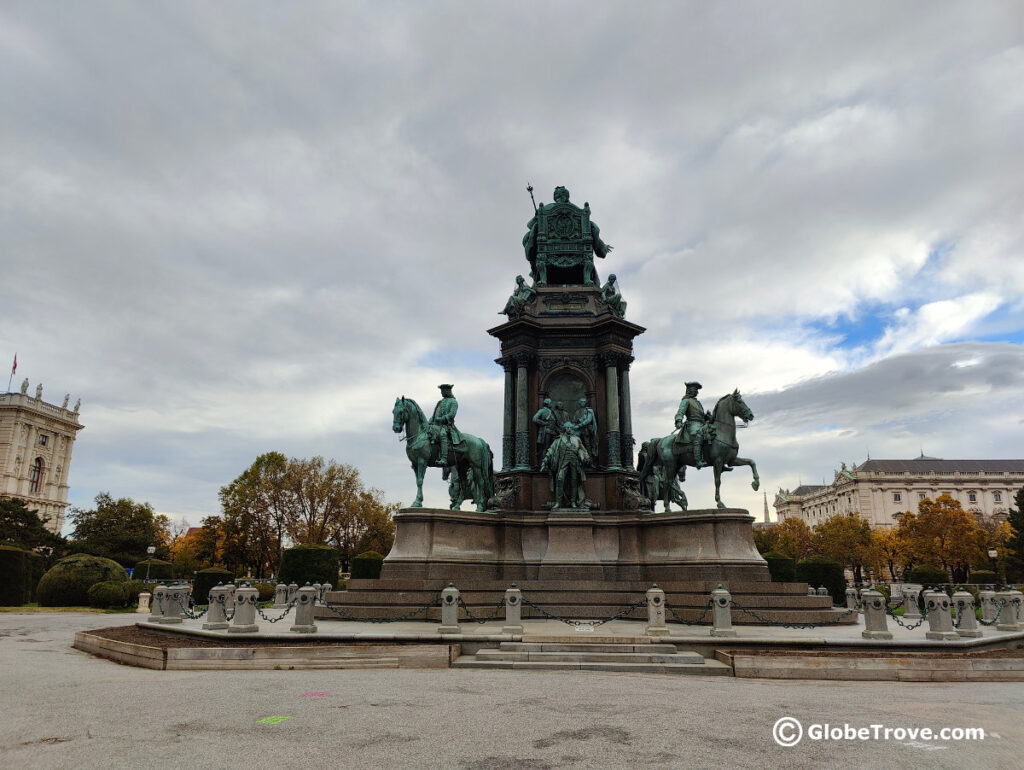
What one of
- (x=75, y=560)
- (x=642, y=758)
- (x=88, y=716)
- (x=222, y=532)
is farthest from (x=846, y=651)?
(x=222, y=532)

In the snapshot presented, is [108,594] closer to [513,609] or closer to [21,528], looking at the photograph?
[513,609]

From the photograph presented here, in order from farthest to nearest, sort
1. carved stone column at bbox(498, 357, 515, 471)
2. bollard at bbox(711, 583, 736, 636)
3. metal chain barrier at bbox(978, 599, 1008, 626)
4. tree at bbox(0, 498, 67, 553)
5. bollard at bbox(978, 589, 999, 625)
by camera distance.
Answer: tree at bbox(0, 498, 67, 553)
carved stone column at bbox(498, 357, 515, 471)
bollard at bbox(978, 589, 999, 625)
metal chain barrier at bbox(978, 599, 1008, 626)
bollard at bbox(711, 583, 736, 636)

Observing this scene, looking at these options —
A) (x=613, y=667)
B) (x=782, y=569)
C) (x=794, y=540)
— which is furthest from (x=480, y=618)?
(x=794, y=540)

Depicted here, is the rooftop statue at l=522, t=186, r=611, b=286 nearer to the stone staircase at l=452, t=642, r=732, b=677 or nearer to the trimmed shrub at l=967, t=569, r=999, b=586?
the stone staircase at l=452, t=642, r=732, b=677

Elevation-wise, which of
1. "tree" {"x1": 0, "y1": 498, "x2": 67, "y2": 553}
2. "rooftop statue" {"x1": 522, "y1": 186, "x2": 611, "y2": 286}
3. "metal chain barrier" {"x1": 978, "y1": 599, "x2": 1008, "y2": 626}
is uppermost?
"rooftop statue" {"x1": 522, "y1": 186, "x2": 611, "y2": 286}

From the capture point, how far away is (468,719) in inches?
344

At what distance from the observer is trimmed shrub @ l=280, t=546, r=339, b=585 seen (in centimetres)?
4169

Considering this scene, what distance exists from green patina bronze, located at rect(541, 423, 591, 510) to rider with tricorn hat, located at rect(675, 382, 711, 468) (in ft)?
11.3

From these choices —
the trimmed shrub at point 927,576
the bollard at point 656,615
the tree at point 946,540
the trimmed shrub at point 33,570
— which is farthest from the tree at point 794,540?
the bollard at point 656,615

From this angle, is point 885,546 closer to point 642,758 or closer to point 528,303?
point 528,303

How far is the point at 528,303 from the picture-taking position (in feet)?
91.9

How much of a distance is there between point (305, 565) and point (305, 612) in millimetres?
27969

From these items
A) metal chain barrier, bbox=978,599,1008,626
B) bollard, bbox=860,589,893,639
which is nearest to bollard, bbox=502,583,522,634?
bollard, bbox=860,589,893,639

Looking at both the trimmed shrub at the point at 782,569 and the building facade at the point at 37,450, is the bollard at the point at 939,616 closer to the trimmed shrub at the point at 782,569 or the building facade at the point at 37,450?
the trimmed shrub at the point at 782,569
